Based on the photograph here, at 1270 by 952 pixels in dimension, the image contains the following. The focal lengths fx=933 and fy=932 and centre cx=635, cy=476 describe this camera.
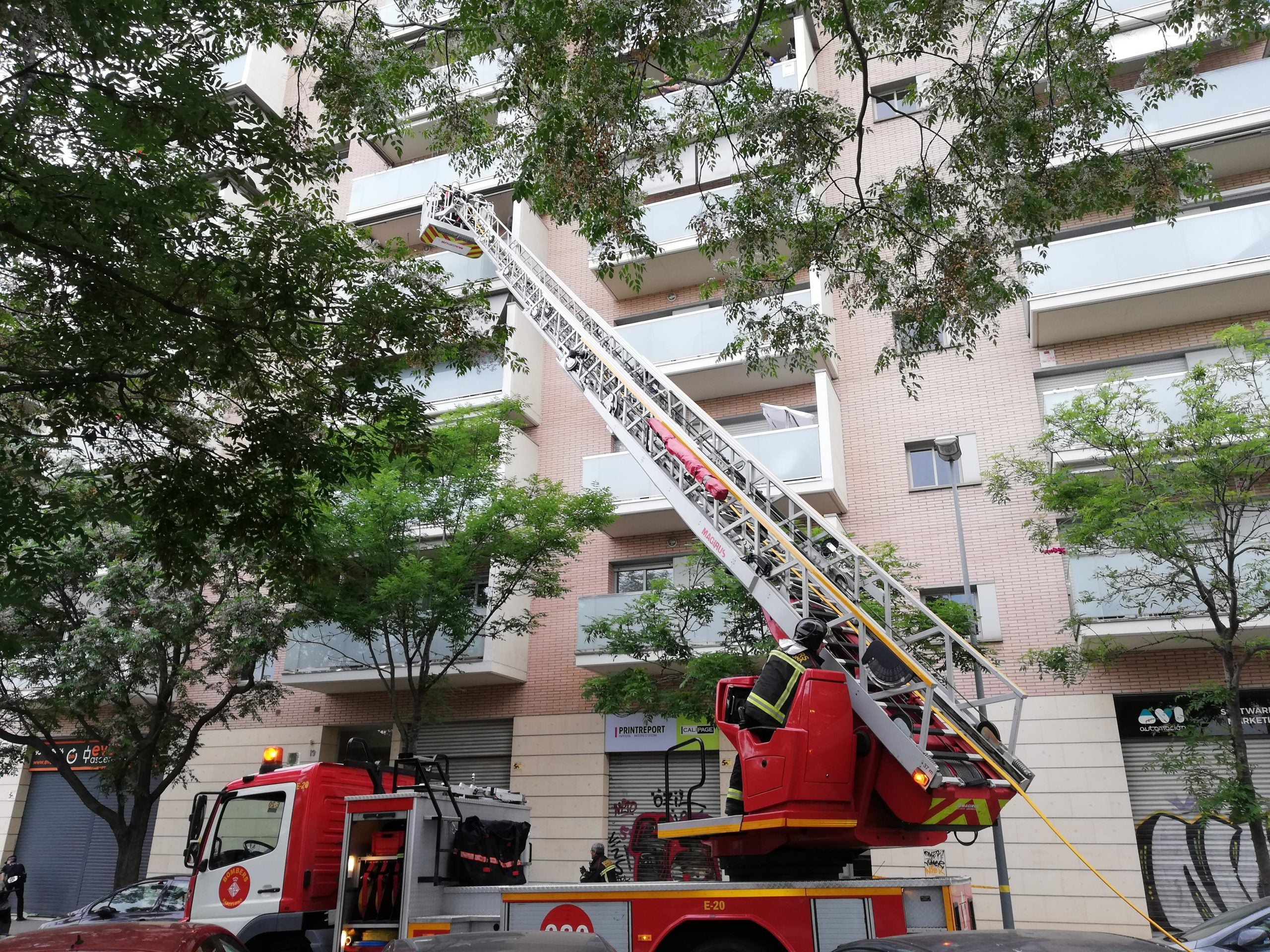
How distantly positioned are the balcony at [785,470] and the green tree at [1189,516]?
4.03 meters

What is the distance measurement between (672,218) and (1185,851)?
15.5 m

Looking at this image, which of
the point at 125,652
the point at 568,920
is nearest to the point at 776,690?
the point at 568,920

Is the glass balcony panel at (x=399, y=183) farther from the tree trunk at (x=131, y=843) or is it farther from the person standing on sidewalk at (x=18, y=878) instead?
the person standing on sidewalk at (x=18, y=878)

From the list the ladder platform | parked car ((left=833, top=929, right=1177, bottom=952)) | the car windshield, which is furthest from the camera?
the car windshield

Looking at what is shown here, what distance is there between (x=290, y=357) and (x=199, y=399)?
8.23 metres

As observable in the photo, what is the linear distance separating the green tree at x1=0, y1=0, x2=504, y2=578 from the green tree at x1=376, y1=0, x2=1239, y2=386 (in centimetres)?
166

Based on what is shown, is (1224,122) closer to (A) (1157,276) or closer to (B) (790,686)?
(A) (1157,276)

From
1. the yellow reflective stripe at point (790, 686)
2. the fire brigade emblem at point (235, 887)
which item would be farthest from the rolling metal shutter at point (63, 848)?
the yellow reflective stripe at point (790, 686)

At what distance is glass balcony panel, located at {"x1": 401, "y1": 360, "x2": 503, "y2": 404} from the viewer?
71.1 ft

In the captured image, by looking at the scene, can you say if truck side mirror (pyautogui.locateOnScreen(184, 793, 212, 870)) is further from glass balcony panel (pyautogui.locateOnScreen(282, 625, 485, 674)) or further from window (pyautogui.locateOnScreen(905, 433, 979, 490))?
window (pyautogui.locateOnScreen(905, 433, 979, 490))

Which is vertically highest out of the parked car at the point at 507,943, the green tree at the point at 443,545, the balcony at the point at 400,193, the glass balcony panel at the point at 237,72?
the glass balcony panel at the point at 237,72

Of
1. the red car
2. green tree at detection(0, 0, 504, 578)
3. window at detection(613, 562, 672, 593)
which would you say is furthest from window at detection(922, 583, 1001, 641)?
the red car

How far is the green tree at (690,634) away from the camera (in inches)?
568

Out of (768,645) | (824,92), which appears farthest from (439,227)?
(768,645)
